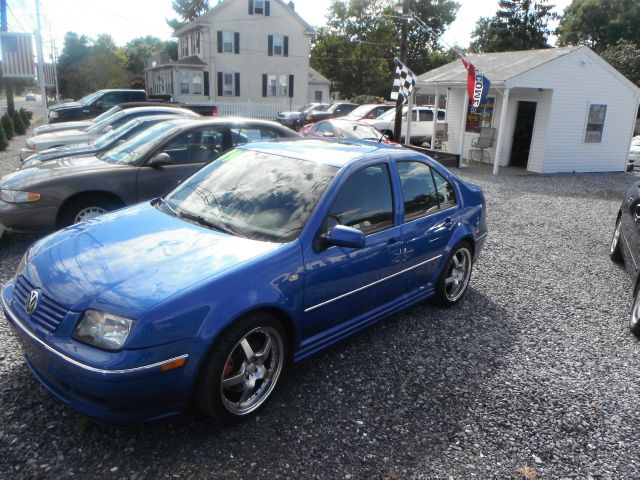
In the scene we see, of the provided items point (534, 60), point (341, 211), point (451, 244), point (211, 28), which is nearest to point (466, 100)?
point (534, 60)

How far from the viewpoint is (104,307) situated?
2582 mm

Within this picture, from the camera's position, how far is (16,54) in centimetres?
1662

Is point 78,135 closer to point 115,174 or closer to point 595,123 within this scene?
point 115,174

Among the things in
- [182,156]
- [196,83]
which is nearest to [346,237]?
[182,156]

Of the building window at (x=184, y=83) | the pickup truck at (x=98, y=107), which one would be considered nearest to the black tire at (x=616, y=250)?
the pickup truck at (x=98, y=107)

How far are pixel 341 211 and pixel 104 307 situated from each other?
168 cm

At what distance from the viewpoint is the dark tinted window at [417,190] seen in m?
4.20

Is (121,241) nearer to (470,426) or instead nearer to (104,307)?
(104,307)

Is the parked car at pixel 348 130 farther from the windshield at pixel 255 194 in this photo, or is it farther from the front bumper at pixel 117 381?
the front bumper at pixel 117 381

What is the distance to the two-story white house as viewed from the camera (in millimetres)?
32781

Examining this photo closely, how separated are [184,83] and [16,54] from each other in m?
17.3

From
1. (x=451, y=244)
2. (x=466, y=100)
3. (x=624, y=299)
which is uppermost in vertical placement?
(x=466, y=100)

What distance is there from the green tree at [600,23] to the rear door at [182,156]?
5018 centimetres

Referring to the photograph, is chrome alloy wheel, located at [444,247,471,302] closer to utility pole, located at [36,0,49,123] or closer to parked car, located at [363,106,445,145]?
parked car, located at [363,106,445,145]
